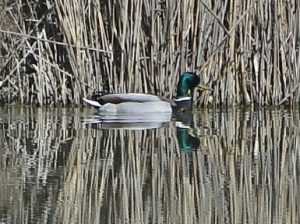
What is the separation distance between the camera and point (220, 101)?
8.46 meters

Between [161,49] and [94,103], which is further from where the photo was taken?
[161,49]

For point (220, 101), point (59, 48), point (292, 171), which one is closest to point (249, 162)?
point (292, 171)

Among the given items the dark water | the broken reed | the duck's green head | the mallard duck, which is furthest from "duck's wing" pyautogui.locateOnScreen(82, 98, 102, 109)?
the duck's green head

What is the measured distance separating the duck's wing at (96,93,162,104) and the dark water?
0.51 m

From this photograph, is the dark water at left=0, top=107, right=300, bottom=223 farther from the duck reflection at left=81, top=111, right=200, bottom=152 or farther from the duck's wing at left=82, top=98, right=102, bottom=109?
the duck's wing at left=82, top=98, right=102, bottom=109

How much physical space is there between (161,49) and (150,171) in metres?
3.51

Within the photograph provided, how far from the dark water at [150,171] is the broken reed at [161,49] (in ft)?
3.21

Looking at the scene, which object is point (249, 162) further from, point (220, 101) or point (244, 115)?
point (220, 101)

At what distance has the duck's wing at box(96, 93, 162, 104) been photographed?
25.9 ft

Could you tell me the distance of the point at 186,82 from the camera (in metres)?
8.16

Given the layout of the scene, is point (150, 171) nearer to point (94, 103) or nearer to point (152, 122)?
point (152, 122)

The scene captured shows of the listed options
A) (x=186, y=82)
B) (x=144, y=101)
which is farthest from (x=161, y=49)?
(x=144, y=101)

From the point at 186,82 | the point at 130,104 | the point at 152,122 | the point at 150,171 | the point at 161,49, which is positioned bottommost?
the point at 150,171

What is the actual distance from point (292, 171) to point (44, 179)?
1.31 metres
